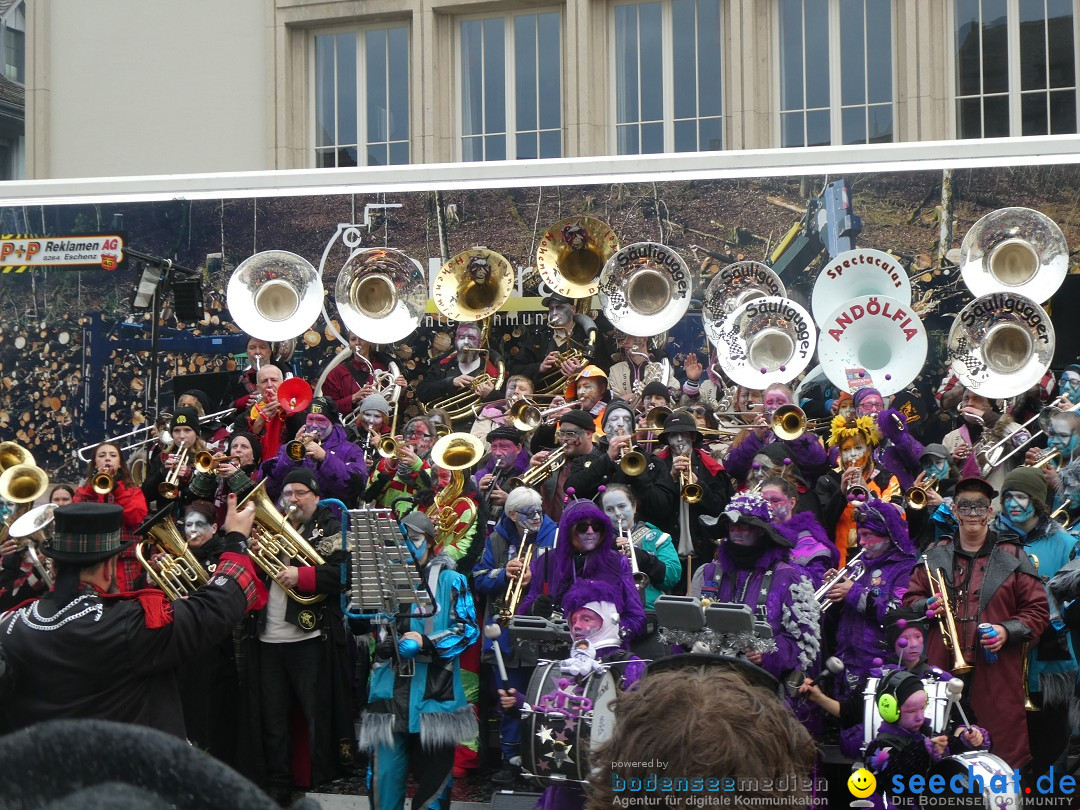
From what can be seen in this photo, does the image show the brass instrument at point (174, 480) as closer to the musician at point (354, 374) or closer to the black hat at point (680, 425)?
the musician at point (354, 374)

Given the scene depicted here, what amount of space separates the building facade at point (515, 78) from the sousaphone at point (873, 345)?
534 cm

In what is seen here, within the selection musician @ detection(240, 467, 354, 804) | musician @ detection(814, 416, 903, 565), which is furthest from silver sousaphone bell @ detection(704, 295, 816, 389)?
musician @ detection(240, 467, 354, 804)

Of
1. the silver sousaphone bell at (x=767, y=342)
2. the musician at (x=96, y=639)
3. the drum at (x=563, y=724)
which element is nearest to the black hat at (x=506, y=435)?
the silver sousaphone bell at (x=767, y=342)

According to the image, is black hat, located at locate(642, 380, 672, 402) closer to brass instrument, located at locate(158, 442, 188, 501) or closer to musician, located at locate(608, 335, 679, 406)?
musician, located at locate(608, 335, 679, 406)

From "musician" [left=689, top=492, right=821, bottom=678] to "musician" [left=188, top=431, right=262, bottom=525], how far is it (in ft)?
9.52

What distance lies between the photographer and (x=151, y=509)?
9008 mm

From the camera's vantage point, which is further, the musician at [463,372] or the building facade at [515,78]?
the building facade at [515,78]

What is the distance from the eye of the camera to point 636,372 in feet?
31.8

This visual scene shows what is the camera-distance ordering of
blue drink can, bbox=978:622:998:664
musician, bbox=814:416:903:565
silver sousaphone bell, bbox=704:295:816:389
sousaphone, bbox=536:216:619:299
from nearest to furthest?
blue drink can, bbox=978:622:998:664, musician, bbox=814:416:903:565, silver sousaphone bell, bbox=704:295:816:389, sousaphone, bbox=536:216:619:299

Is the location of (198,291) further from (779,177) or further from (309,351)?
(779,177)

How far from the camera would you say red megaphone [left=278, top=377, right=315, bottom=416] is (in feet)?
31.8

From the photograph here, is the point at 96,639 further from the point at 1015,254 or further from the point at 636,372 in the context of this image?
the point at 1015,254

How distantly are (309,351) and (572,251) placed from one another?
6.88 ft

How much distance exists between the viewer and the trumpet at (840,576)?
7.30 metres
